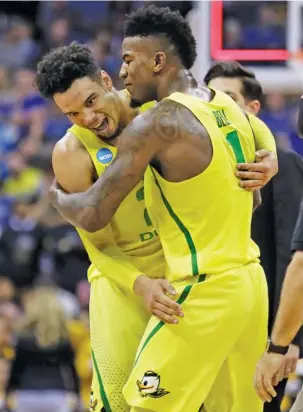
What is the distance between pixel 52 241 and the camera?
30.6ft

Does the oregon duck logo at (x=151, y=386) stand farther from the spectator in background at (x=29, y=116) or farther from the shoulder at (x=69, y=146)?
the spectator in background at (x=29, y=116)

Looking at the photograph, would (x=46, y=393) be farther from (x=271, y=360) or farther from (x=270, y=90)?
(x=271, y=360)

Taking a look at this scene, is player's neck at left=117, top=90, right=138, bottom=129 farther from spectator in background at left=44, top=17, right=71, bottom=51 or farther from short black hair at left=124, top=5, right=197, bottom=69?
spectator in background at left=44, top=17, right=71, bottom=51

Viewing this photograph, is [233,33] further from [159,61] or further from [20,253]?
[159,61]

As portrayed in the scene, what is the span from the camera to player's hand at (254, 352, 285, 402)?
3.60 meters

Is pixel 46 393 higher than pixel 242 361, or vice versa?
pixel 242 361

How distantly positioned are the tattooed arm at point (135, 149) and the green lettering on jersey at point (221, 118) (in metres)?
0.16

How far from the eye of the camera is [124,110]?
4.23m

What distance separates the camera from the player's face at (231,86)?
5176 millimetres

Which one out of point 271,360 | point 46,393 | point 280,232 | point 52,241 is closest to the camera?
point 271,360

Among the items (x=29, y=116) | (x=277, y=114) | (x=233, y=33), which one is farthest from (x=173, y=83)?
(x=29, y=116)

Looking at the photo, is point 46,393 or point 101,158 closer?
point 101,158

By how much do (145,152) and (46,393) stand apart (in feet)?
15.9

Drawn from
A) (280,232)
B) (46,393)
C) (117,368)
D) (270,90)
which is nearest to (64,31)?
(270,90)
